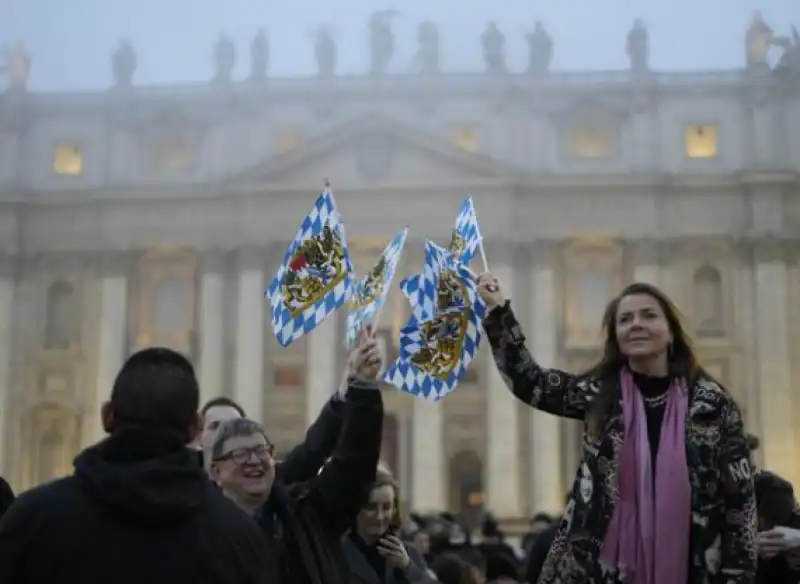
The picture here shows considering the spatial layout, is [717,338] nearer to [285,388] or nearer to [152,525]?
[285,388]

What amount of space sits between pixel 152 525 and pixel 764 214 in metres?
39.8

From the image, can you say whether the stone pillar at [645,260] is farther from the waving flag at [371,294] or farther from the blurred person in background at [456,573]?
the waving flag at [371,294]

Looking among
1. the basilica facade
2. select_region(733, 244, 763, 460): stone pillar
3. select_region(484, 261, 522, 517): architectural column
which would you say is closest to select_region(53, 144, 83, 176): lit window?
the basilica facade

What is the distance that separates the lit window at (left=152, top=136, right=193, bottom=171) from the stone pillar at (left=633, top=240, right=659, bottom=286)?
1612cm

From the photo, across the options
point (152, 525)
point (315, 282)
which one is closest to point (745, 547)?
point (152, 525)

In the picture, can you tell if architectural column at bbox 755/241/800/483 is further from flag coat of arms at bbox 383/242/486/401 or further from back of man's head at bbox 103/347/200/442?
back of man's head at bbox 103/347/200/442

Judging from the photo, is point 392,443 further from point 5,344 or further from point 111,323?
point 5,344

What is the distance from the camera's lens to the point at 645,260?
41.1m

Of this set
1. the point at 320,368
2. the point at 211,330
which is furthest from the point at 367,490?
the point at 211,330

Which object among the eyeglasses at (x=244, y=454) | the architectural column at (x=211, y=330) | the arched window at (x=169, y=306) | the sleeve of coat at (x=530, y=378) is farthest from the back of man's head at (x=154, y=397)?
the arched window at (x=169, y=306)

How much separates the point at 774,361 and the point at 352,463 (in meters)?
A: 36.7

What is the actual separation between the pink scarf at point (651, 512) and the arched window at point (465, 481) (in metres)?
36.3

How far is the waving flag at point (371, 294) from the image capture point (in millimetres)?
6930

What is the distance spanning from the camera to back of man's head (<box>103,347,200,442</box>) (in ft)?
11.7
